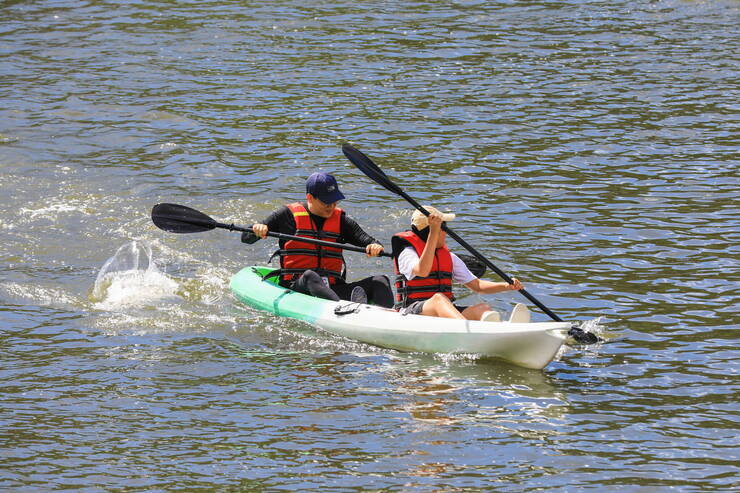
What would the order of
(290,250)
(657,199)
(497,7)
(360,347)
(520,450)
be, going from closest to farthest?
(520,450), (360,347), (290,250), (657,199), (497,7)

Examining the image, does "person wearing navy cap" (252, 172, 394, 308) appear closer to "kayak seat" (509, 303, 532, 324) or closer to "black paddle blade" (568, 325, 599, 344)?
"kayak seat" (509, 303, 532, 324)

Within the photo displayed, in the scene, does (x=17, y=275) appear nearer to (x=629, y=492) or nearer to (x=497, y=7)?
(x=629, y=492)

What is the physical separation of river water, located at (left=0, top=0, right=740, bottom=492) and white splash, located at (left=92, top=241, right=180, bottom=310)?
33 millimetres

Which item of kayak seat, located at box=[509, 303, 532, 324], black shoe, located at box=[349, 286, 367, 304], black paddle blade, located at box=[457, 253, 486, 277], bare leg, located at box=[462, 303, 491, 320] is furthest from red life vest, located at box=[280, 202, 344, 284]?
kayak seat, located at box=[509, 303, 532, 324]

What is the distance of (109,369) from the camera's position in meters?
7.75

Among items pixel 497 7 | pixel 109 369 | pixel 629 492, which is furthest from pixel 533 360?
pixel 497 7

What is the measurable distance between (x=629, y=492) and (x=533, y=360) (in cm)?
191

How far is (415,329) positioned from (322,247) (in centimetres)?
142

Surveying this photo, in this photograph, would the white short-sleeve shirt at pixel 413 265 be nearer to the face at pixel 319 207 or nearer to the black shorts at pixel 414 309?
the black shorts at pixel 414 309

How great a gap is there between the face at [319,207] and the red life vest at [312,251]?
4cm

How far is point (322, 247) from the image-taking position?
9.15 metres

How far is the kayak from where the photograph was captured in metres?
7.52

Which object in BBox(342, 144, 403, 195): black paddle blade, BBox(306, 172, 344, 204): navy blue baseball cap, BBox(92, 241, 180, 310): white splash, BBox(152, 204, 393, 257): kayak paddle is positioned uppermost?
BBox(342, 144, 403, 195): black paddle blade

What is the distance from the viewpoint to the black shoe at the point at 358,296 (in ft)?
29.2
